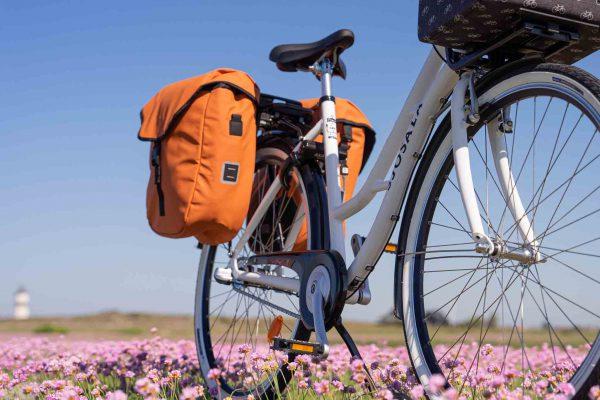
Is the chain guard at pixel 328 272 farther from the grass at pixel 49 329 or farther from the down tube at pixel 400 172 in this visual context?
the grass at pixel 49 329

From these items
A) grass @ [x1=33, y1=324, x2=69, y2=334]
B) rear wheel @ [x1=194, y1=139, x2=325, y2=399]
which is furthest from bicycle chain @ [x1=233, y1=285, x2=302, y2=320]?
grass @ [x1=33, y1=324, x2=69, y2=334]

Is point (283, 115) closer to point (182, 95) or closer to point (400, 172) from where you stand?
point (182, 95)

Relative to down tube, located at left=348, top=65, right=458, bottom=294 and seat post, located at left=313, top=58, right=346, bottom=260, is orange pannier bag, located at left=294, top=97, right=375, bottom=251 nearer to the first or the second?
seat post, located at left=313, top=58, right=346, bottom=260

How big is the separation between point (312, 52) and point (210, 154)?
0.78 metres

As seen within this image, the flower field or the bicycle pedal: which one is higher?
the bicycle pedal

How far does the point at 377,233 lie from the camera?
9.67ft

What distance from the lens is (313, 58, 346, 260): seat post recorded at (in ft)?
11.2

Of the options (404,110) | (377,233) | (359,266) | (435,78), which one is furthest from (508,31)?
(359,266)

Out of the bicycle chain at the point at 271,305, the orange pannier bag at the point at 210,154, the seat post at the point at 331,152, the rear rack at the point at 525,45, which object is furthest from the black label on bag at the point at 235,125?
the rear rack at the point at 525,45

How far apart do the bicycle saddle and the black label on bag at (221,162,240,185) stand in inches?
25.7

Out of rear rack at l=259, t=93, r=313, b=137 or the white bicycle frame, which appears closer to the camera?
the white bicycle frame

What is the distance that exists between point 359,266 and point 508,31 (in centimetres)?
122

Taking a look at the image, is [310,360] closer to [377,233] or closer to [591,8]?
[377,233]

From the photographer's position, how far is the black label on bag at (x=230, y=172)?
3.62 m
